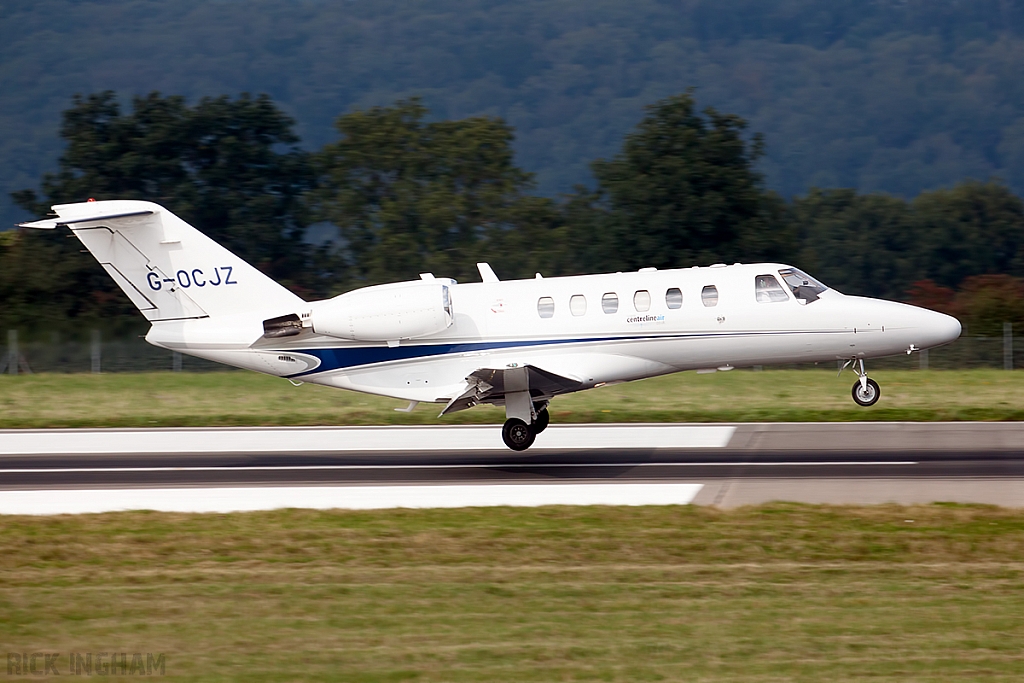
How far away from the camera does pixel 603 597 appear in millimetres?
10016

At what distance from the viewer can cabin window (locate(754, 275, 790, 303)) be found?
18.9 m

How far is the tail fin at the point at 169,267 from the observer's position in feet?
63.1

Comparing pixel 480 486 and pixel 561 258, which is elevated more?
pixel 561 258

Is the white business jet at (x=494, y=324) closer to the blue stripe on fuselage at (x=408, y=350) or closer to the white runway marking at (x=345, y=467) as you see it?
the blue stripe on fuselage at (x=408, y=350)

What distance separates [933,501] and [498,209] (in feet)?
124

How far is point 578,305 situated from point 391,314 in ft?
9.84

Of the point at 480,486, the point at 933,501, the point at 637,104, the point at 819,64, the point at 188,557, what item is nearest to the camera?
the point at 188,557

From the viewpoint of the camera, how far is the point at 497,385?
59.8 feet

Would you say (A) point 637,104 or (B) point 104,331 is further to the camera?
(A) point 637,104

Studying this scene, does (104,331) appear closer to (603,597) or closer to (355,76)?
(603,597)

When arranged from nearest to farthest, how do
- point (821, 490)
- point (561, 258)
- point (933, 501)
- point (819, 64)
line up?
point (933, 501) < point (821, 490) < point (561, 258) < point (819, 64)

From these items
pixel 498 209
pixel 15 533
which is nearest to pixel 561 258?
pixel 498 209

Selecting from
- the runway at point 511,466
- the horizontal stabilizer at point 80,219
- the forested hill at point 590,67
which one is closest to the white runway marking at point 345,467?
the runway at point 511,466

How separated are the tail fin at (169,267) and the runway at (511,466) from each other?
2.62 metres
